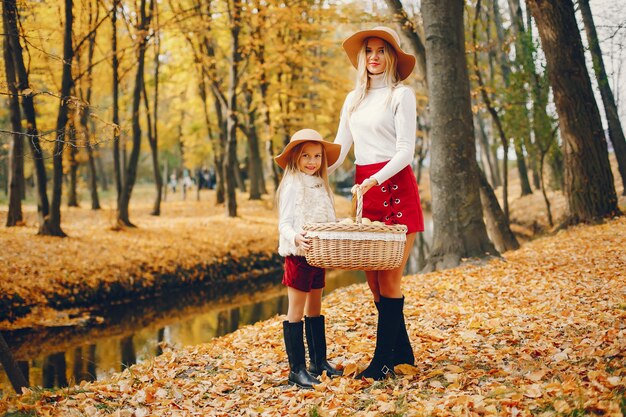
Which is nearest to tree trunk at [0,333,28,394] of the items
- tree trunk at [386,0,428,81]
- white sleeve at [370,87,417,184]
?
white sleeve at [370,87,417,184]

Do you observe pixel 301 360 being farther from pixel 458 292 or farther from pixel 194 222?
pixel 194 222

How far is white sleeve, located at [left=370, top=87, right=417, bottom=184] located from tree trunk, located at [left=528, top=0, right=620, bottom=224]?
8787 millimetres

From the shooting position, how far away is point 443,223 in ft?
29.7

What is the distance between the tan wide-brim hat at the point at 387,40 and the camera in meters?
3.99

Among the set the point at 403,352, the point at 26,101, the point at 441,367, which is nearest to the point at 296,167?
the point at 403,352

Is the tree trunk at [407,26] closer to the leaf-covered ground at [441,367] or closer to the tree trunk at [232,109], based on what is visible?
the leaf-covered ground at [441,367]

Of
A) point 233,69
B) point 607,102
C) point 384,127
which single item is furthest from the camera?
point 233,69

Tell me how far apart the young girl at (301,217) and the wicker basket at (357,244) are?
331 mm

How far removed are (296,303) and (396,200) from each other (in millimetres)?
1066

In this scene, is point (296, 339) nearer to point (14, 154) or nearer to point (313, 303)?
point (313, 303)

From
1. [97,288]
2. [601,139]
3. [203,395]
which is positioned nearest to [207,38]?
[97,288]

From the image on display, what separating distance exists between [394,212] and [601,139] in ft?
30.5

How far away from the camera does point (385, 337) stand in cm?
414

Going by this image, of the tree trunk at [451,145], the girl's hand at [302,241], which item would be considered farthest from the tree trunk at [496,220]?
the girl's hand at [302,241]
